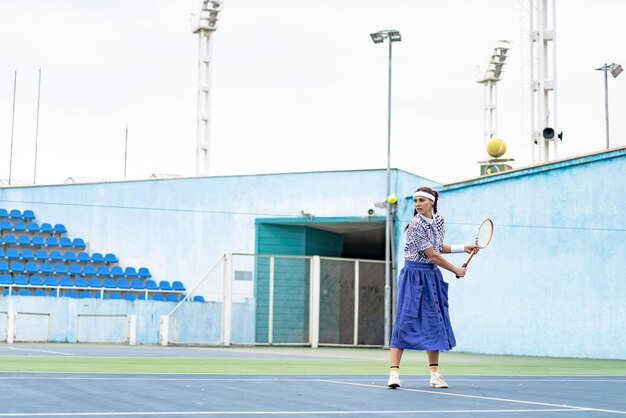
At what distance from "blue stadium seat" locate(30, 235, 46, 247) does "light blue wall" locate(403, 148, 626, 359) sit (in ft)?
42.4

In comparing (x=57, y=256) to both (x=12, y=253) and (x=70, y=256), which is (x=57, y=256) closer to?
(x=70, y=256)

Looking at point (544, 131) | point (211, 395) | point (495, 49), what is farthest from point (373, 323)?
point (495, 49)

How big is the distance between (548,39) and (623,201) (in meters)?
13.4

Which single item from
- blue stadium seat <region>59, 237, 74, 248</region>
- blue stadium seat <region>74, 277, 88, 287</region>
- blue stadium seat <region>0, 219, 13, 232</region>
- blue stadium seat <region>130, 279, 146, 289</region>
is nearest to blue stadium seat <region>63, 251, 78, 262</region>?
blue stadium seat <region>59, 237, 74, 248</region>

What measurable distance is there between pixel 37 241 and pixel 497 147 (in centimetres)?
1487

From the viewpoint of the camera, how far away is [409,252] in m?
9.44

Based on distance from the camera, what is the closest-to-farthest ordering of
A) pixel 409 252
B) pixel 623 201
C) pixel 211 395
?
pixel 211 395 → pixel 409 252 → pixel 623 201

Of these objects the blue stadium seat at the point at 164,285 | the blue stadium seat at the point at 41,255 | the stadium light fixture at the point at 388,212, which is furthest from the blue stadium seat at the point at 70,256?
the stadium light fixture at the point at 388,212

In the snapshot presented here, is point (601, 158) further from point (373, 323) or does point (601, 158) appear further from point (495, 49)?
point (495, 49)

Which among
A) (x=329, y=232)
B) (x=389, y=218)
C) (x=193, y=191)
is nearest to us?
(x=389, y=218)

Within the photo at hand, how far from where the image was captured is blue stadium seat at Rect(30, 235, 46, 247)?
32.5 metres

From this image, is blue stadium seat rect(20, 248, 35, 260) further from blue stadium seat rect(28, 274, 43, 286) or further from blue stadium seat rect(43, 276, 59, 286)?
blue stadium seat rect(28, 274, 43, 286)

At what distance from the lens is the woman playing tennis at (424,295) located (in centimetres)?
925

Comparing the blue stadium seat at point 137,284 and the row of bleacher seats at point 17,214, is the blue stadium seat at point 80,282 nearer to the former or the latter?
the blue stadium seat at point 137,284
